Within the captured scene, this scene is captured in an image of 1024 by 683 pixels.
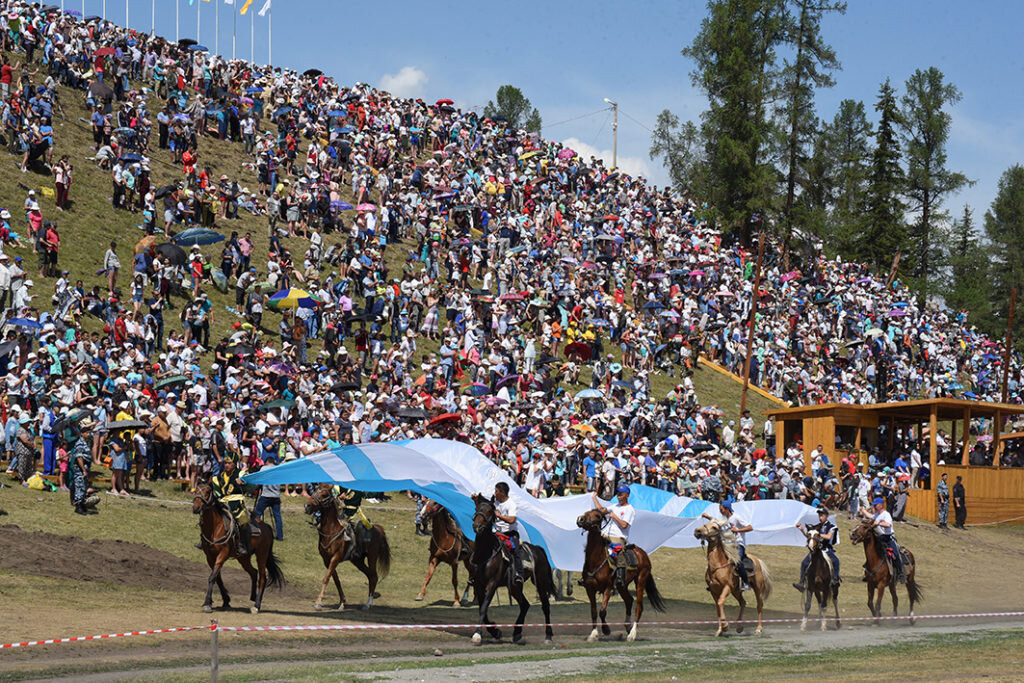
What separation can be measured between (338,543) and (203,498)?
9.62ft

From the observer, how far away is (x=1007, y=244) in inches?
3944

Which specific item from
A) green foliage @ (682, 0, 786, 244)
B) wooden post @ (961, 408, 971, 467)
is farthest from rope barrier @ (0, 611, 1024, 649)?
green foliage @ (682, 0, 786, 244)

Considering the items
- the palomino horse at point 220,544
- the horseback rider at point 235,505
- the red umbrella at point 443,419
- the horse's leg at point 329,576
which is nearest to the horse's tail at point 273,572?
the palomino horse at point 220,544

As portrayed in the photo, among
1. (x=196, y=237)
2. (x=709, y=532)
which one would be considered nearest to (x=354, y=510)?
(x=709, y=532)

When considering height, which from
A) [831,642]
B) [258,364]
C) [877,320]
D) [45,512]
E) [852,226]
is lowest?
[831,642]

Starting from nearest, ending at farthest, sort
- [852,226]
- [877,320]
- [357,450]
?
[357,450], [877,320], [852,226]

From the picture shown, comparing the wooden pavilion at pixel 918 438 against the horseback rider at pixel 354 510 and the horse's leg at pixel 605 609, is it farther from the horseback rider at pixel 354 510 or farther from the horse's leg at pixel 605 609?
the horseback rider at pixel 354 510

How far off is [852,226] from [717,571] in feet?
216

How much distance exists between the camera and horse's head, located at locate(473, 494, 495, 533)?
58.9ft

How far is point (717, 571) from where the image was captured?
21609mm

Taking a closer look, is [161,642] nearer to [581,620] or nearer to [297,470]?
[297,470]

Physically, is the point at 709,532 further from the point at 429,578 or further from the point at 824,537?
the point at 429,578

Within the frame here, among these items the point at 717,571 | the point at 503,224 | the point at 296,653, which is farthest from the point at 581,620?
the point at 503,224

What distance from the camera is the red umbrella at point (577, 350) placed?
44.9 metres
